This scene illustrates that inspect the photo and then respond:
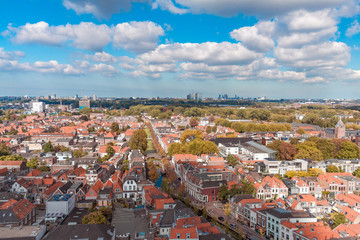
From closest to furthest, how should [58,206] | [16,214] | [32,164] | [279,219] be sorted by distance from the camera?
[279,219]
[16,214]
[58,206]
[32,164]

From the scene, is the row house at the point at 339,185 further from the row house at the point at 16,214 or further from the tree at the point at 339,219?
the row house at the point at 16,214

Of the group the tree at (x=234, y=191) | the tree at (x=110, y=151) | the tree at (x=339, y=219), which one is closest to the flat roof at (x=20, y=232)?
the tree at (x=234, y=191)

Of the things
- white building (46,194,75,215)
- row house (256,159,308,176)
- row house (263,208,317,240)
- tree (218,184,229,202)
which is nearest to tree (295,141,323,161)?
row house (256,159,308,176)

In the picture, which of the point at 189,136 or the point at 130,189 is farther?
the point at 189,136

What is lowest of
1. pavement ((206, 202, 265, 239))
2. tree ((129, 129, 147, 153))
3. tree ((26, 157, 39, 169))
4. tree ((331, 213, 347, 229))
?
pavement ((206, 202, 265, 239))

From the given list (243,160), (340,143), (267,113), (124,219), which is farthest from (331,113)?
(124,219)

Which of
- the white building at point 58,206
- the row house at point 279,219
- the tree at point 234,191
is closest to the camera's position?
the row house at point 279,219

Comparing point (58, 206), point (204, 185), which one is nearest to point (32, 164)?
point (58, 206)

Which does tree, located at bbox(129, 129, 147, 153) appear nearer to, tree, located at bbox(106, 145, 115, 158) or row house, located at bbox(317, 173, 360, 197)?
tree, located at bbox(106, 145, 115, 158)

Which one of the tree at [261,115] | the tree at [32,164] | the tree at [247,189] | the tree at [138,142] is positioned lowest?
the tree at [32,164]

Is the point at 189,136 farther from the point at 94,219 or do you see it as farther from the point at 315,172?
the point at 94,219
